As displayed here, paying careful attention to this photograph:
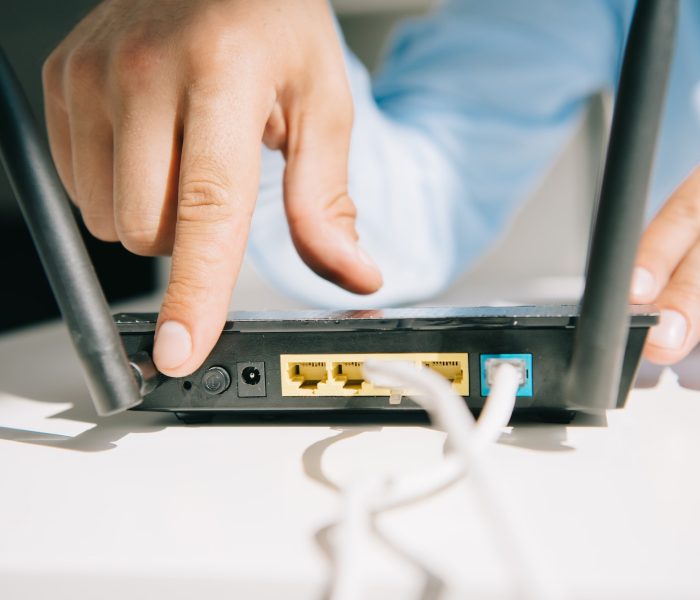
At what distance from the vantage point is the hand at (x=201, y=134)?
0.44 meters

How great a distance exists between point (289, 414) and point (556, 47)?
44.6 inches

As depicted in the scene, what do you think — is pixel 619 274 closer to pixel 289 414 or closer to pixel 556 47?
pixel 289 414

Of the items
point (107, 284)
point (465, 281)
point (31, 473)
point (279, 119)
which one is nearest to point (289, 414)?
point (31, 473)

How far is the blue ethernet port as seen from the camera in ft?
1.24

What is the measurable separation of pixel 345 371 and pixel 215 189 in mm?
151

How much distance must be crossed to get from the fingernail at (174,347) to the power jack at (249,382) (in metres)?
0.04

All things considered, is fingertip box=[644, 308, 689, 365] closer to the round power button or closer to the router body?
the router body

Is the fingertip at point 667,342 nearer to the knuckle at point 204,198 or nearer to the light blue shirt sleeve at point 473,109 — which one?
the knuckle at point 204,198

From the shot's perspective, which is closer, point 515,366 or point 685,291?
point 515,366

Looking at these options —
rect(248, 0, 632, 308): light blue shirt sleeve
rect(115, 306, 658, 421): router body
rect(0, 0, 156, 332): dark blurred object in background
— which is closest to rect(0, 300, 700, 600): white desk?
rect(115, 306, 658, 421): router body

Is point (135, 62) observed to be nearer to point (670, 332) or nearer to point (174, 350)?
point (174, 350)

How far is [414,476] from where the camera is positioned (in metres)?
0.26

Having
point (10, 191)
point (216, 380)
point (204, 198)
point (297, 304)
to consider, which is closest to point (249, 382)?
point (216, 380)

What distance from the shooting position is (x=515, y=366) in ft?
1.23
